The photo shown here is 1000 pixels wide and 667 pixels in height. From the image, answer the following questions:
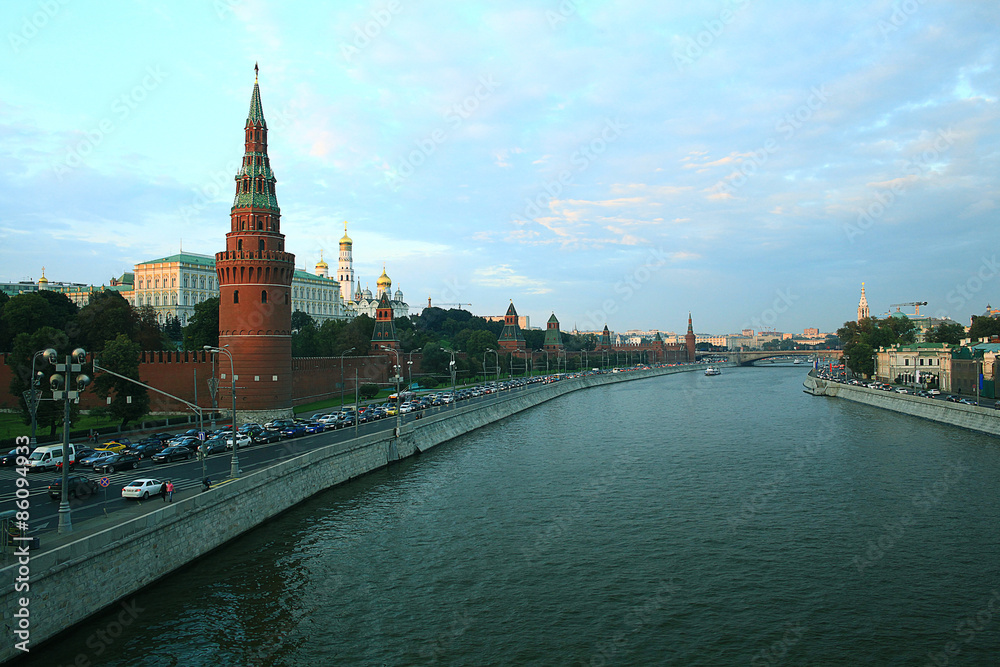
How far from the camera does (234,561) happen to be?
2583cm

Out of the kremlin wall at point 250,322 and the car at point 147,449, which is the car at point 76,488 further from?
the kremlin wall at point 250,322

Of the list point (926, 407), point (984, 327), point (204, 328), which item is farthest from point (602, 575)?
point (984, 327)

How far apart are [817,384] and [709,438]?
6081cm

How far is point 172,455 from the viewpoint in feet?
120

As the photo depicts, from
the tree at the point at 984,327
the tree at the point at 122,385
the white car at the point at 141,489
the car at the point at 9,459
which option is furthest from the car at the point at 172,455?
the tree at the point at 984,327

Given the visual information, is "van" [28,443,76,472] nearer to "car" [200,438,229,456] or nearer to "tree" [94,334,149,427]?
"car" [200,438,229,456]

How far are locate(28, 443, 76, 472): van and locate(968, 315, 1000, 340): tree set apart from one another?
121568 mm

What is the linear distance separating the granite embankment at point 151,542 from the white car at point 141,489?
7.91ft

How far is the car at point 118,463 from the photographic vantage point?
33156 millimetres

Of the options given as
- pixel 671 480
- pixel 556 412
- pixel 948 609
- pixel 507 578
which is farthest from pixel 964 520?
pixel 556 412

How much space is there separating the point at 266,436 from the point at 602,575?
28551mm

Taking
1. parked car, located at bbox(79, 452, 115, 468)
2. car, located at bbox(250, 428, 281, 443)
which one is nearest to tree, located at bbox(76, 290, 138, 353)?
car, located at bbox(250, 428, 281, 443)

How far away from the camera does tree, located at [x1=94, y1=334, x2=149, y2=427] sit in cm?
4667

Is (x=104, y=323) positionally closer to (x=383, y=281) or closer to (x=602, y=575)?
(x=602, y=575)
